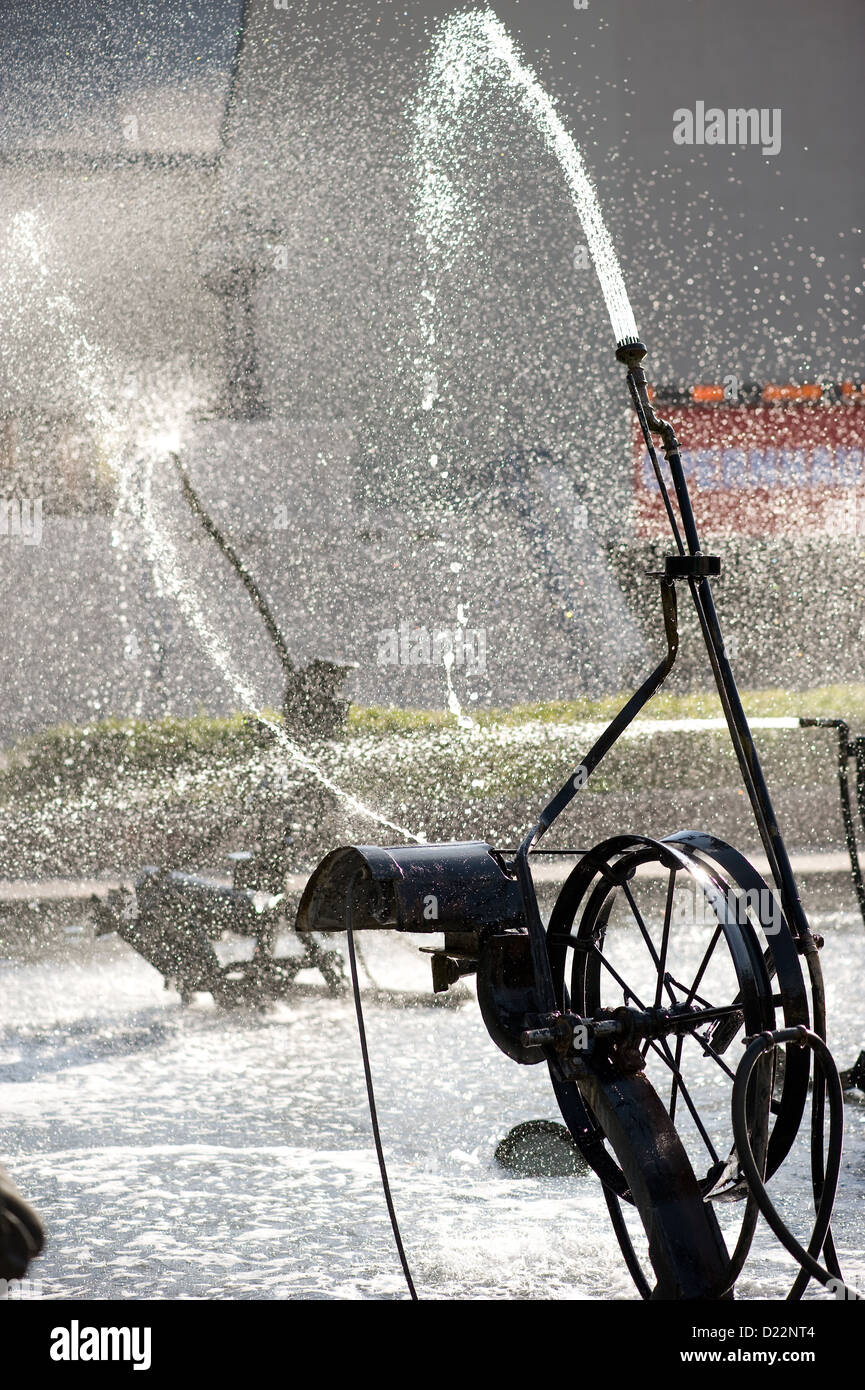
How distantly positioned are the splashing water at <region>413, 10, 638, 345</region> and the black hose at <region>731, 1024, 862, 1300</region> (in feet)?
17.0

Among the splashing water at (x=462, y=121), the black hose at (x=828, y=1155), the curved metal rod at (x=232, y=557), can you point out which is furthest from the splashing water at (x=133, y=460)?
the black hose at (x=828, y=1155)

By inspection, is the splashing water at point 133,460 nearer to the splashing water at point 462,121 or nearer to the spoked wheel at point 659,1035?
the splashing water at point 462,121

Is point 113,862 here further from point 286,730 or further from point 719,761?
point 719,761

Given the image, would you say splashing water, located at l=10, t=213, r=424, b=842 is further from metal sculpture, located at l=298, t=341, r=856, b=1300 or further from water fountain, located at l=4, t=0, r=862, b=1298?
metal sculpture, located at l=298, t=341, r=856, b=1300

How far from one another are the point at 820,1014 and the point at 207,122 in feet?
18.8

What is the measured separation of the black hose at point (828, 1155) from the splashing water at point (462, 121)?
17.0ft

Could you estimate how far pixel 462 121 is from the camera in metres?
6.67

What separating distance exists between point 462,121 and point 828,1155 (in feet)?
19.3

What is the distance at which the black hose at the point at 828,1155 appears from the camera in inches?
63.3

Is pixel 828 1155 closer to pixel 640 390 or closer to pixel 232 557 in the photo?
pixel 640 390

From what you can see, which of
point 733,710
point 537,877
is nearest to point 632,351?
point 733,710

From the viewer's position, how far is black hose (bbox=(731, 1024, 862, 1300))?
5.27 ft

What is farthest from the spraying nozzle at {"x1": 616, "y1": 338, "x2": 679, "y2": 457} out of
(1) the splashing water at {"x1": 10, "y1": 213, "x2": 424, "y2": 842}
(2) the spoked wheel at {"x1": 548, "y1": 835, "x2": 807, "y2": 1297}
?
(1) the splashing water at {"x1": 10, "y1": 213, "x2": 424, "y2": 842}
